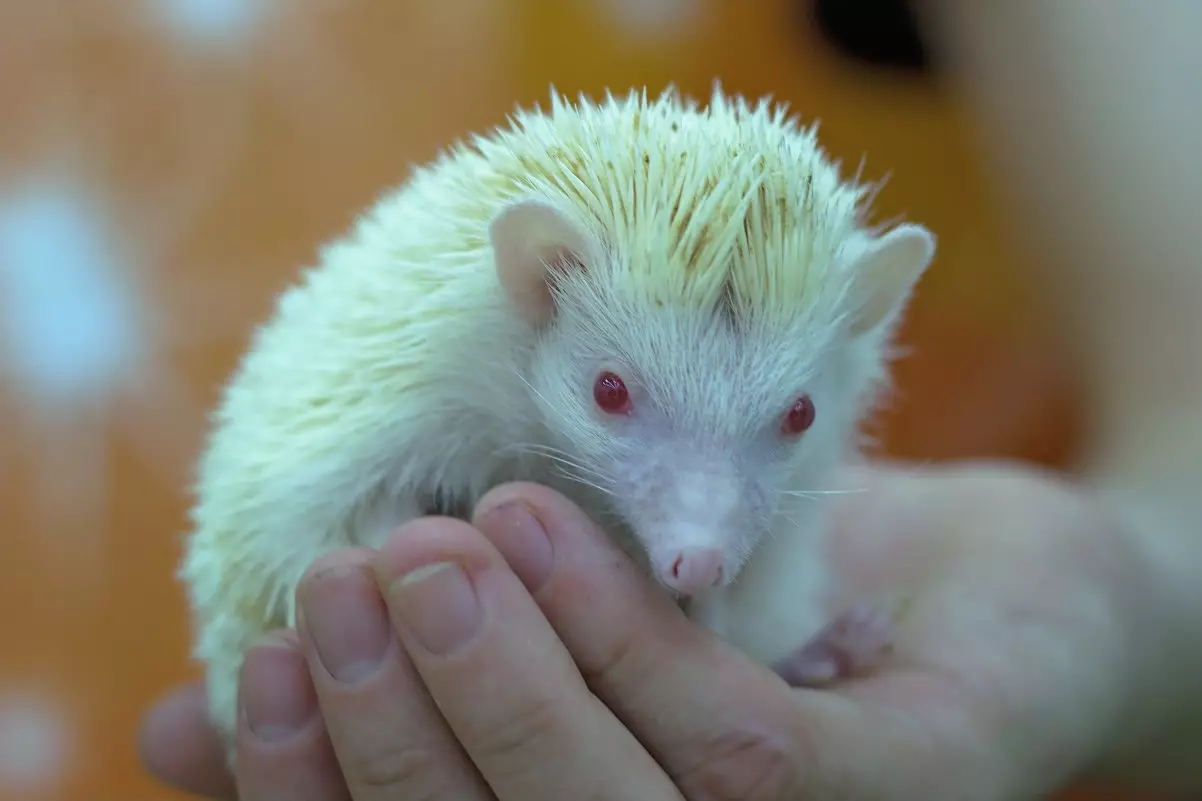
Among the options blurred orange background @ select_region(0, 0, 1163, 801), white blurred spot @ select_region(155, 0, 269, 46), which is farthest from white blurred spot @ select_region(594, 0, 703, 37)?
white blurred spot @ select_region(155, 0, 269, 46)

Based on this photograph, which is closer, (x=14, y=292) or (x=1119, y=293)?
(x=1119, y=293)

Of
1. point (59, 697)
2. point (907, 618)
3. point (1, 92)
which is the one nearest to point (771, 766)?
point (907, 618)

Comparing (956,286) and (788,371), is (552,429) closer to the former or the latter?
(788,371)

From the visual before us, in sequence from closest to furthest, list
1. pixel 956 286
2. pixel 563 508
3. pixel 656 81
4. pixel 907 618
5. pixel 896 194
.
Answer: pixel 563 508 < pixel 907 618 < pixel 656 81 < pixel 896 194 < pixel 956 286

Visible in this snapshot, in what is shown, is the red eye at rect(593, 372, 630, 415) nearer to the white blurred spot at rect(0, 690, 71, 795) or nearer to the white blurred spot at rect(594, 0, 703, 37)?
the white blurred spot at rect(594, 0, 703, 37)

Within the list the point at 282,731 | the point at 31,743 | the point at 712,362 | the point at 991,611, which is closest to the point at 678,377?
the point at 712,362

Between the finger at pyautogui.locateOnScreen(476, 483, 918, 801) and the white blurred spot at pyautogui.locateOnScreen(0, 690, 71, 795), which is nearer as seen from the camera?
the finger at pyautogui.locateOnScreen(476, 483, 918, 801)

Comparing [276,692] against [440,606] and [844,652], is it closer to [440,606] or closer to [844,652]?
[440,606]
